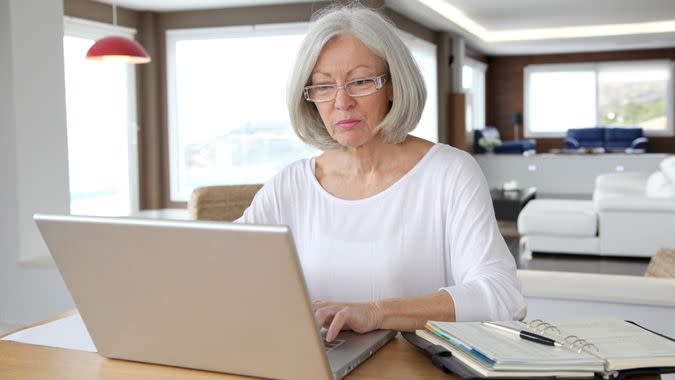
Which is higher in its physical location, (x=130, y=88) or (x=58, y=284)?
(x=130, y=88)

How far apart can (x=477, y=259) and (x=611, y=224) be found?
16.6ft

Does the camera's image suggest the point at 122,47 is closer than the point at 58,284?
No

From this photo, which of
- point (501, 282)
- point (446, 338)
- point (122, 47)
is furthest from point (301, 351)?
point (122, 47)

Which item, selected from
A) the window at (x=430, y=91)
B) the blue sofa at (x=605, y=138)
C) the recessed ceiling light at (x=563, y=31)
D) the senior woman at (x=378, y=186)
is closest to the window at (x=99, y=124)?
the window at (x=430, y=91)

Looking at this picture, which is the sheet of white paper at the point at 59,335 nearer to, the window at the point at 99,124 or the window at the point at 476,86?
the window at the point at 99,124

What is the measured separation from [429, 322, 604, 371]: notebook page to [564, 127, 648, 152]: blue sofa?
14.0 meters

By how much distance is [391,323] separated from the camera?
4.13 feet

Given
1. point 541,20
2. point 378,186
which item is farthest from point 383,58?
point 541,20

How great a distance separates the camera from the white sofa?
593cm

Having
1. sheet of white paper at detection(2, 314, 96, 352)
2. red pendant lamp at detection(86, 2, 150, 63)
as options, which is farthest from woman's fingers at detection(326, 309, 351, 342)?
red pendant lamp at detection(86, 2, 150, 63)

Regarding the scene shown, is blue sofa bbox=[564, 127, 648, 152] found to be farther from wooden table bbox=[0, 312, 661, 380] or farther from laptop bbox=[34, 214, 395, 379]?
laptop bbox=[34, 214, 395, 379]

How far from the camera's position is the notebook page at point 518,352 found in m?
0.98

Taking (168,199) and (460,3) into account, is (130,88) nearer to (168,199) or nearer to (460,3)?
(168,199)

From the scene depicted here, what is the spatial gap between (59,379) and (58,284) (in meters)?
2.26
